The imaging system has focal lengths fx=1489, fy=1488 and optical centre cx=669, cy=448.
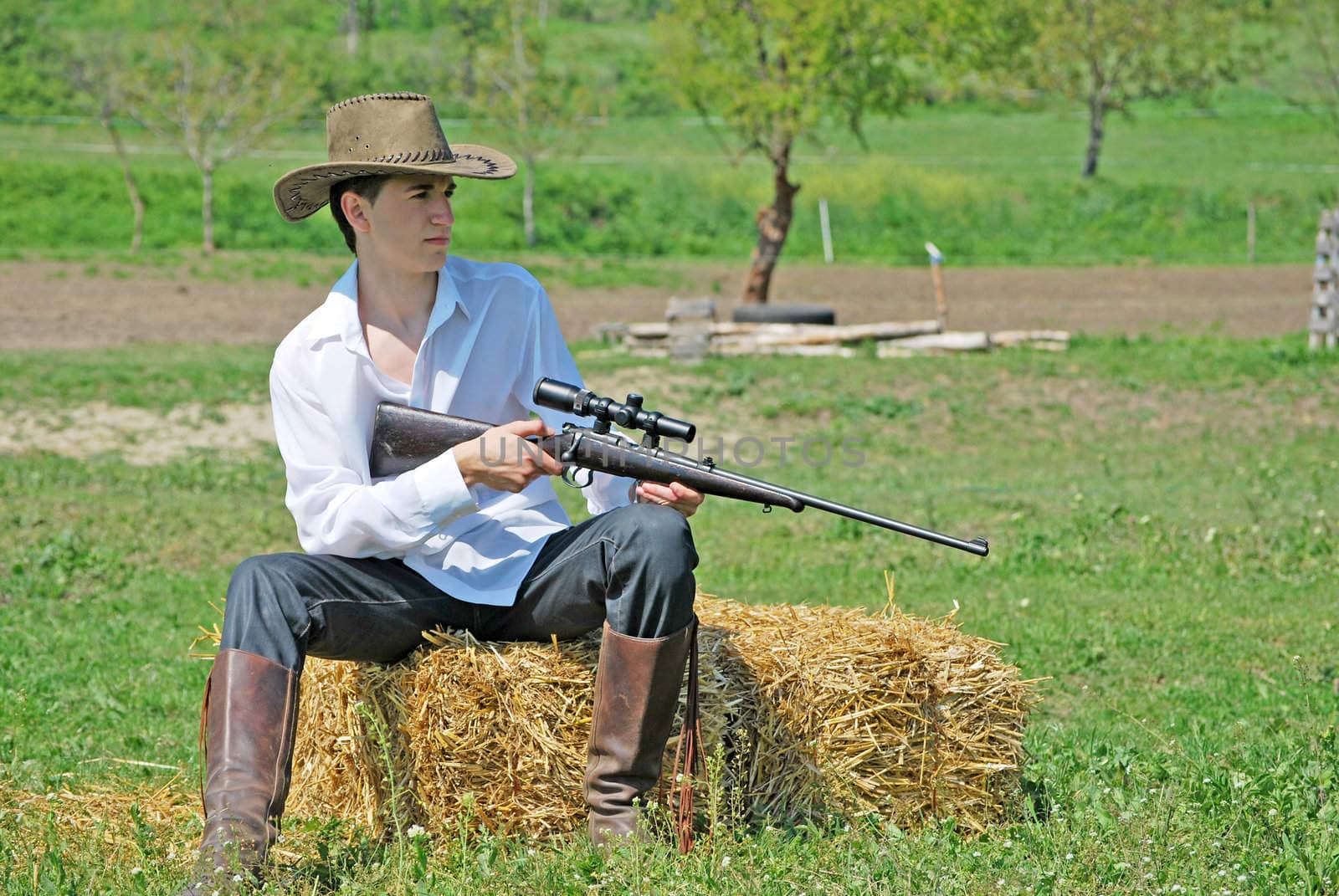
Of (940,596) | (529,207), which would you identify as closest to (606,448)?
(940,596)

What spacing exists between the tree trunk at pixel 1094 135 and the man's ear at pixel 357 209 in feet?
124

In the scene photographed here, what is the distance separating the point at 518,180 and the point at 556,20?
1228 inches

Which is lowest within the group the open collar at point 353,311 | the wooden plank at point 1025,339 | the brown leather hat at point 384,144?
the wooden plank at point 1025,339

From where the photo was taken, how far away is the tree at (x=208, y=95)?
106 ft

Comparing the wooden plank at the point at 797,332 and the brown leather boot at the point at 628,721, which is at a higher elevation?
the brown leather boot at the point at 628,721

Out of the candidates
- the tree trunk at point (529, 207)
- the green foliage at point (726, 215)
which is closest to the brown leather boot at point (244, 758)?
the green foliage at point (726, 215)

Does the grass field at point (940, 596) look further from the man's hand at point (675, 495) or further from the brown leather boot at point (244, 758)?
the man's hand at point (675, 495)

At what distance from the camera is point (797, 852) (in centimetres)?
405

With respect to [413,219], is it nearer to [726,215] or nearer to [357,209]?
[357,209]

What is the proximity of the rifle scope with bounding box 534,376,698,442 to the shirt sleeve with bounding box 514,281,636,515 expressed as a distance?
0.26 metres

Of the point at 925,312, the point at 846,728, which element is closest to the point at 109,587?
the point at 846,728

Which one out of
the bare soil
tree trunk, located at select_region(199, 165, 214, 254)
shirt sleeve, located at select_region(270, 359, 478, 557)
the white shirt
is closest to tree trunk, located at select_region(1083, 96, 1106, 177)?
the bare soil

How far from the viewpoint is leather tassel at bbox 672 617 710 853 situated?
407 centimetres

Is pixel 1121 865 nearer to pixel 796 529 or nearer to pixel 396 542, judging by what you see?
pixel 396 542
